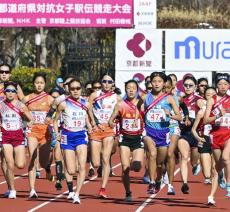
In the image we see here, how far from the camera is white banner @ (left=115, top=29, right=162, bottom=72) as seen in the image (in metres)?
35.3

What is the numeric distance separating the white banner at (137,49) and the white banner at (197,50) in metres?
0.40

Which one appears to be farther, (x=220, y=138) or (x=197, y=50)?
(x=197, y=50)

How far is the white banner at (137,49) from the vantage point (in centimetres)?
3534

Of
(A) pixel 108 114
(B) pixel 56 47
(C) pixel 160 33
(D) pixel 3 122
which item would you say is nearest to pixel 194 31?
(C) pixel 160 33

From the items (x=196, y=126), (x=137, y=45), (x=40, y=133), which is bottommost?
(x=40, y=133)

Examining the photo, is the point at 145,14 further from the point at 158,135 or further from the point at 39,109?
the point at 158,135

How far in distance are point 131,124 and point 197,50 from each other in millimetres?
18053

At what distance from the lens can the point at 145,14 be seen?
119 ft

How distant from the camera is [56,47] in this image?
200 feet

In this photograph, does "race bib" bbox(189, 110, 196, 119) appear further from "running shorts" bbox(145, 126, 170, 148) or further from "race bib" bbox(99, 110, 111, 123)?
"running shorts" bbox(145, 126, 170, 148)

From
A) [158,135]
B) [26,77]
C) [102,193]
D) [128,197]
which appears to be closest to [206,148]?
[158,135]

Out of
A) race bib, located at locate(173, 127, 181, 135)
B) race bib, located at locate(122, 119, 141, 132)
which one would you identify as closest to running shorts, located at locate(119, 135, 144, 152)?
race bib, located at locate(122, 119, 141, 132)

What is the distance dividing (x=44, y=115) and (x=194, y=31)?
1676cm

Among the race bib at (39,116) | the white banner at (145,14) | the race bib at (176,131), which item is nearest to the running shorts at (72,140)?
the race bib at (39,116)
